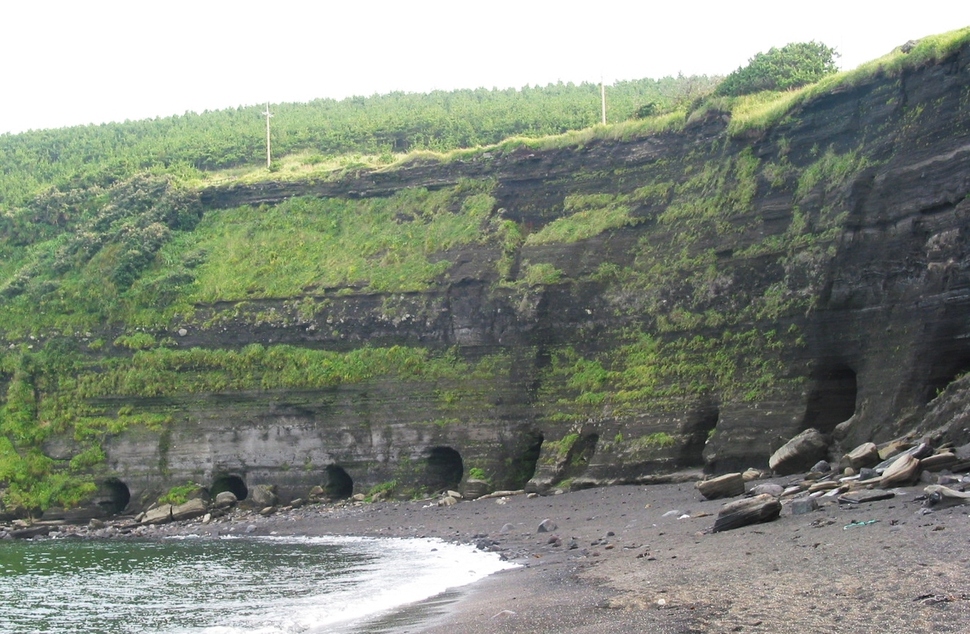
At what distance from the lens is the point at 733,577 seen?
13.8 meters

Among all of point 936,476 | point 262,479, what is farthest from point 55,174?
point 936,476

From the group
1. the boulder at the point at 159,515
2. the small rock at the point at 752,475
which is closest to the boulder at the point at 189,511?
the boulder at the point at 159,515

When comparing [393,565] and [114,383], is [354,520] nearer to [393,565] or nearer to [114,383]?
[393,565]

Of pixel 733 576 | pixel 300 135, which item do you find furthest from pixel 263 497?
pixel 300 135

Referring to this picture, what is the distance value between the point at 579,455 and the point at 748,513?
702 inches

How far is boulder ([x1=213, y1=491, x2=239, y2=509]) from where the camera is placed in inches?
1667

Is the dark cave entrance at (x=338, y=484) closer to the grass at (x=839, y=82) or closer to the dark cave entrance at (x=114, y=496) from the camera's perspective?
the dark cave entrance at (x=114, y=496)

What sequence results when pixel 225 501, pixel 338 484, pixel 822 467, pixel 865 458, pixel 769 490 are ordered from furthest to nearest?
pixel 338 484 < pixel 225 501 < pixel 822 467 < pixel 865 458 < pixel 769 490

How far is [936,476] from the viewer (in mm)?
18891

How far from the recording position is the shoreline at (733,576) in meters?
10.9

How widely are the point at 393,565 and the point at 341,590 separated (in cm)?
353

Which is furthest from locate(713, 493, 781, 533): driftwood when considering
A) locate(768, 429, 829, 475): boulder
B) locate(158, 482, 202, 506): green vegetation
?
locate(158, 482, 202, 506): green vegetation

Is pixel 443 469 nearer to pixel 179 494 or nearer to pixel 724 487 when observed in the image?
pixel 179 494

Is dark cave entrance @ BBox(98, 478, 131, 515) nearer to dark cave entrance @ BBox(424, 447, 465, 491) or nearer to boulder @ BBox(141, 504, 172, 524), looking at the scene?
boulder @ BBox(141, 504, 172, 524)
